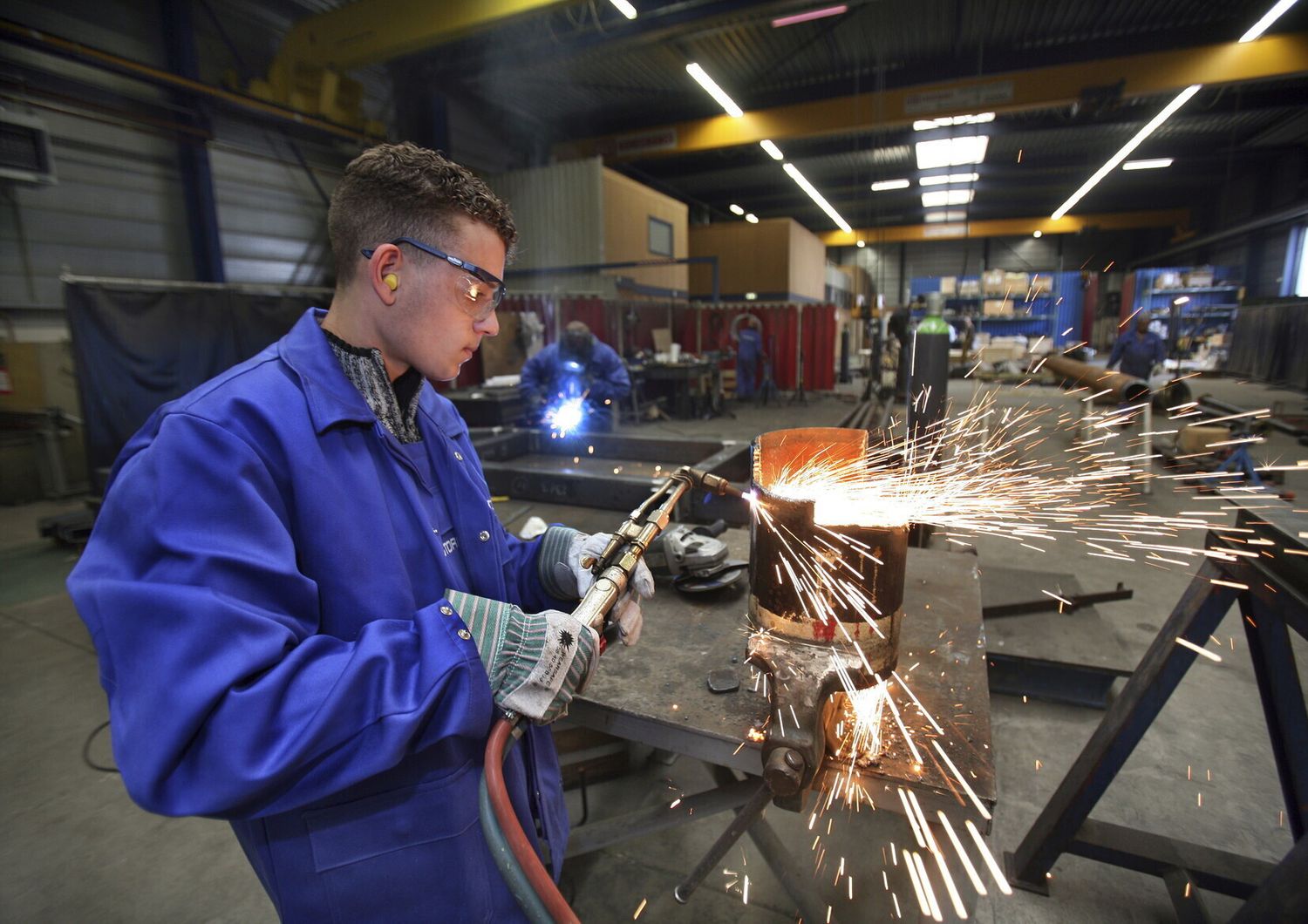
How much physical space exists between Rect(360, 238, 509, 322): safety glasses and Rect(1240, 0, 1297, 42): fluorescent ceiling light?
379 inches

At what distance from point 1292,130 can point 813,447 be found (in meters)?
18.3

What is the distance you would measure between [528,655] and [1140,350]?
11660 millimetres

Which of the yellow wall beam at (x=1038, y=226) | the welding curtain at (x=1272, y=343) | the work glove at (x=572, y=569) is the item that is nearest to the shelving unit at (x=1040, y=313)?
the yellow wall beam at (x=1038, y=226)

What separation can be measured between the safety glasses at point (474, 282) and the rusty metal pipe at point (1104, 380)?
6.12 m

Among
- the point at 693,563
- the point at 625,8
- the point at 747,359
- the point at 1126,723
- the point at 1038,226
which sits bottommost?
the point at 1126,723

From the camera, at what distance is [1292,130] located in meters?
13.0

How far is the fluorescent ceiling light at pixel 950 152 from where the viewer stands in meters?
11.0

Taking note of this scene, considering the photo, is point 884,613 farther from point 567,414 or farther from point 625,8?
point 625,8

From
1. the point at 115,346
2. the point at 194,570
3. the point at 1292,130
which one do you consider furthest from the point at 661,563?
the point at 1292,130

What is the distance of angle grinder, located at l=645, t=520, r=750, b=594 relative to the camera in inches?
80.6

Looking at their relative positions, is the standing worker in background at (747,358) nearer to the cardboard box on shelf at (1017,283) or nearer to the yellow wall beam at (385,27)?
the yellow wall beam at (385,27)

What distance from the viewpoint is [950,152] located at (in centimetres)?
1165

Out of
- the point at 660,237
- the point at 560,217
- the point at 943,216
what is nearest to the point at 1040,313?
the point at 943,216

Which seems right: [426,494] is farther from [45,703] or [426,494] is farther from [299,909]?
[45,703]
